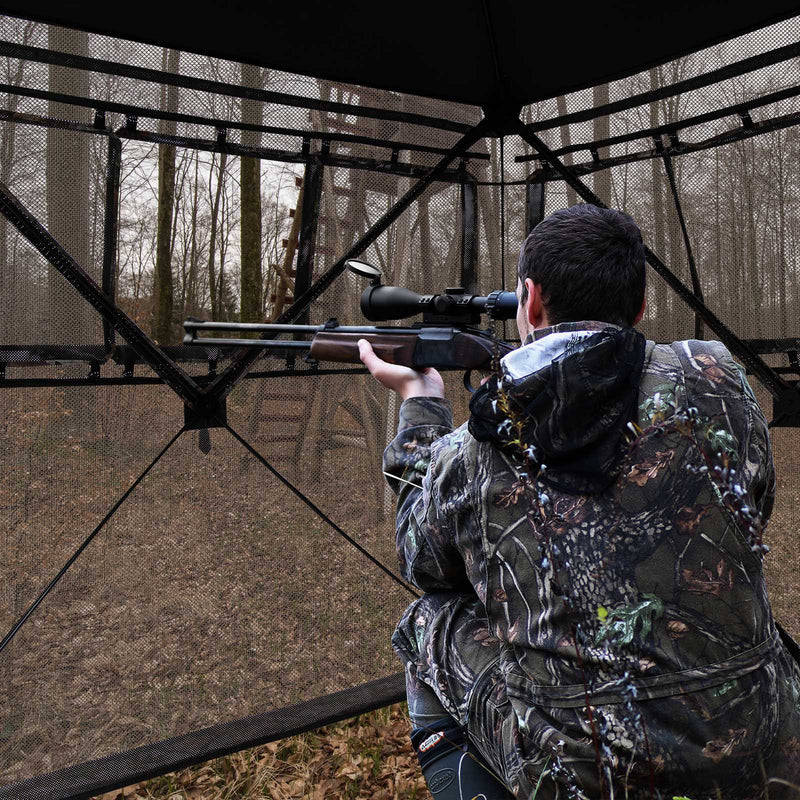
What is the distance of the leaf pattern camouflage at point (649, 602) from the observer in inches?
53.9

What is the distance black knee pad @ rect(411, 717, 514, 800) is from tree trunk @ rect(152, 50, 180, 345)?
2063 millimetres

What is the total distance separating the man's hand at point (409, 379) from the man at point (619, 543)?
656mm

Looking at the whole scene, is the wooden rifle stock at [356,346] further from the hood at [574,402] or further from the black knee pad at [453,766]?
the black knee pad at [453,766]

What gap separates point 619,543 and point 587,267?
1.90ft

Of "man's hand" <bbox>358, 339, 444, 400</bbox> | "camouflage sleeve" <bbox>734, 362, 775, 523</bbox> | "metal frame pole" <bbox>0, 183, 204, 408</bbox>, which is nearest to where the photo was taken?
"camouflage sleeve" <bbox>734, 362, 775, 523</bbox>

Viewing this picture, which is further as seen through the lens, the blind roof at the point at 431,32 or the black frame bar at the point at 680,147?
the black frame bar at the point at 680,147

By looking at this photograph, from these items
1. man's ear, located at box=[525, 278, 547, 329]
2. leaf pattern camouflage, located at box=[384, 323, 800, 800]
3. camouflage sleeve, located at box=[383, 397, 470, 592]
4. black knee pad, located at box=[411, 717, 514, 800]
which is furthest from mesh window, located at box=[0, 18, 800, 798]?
leaf pattern camouflage, located at box=[384, 323, 800, 800]

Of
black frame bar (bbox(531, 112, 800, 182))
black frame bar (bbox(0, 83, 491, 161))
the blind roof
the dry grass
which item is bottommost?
the dry grass

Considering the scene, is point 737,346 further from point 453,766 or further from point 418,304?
point 453,766

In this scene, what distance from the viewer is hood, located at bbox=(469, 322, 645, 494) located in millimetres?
1350

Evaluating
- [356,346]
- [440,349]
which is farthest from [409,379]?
[356,346]

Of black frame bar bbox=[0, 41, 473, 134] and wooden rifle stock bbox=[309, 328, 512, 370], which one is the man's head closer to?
wooden rifle stock bbox=[309, 328, 512, 370]

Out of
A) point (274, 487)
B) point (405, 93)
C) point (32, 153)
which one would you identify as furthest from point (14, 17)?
point (274, 487)

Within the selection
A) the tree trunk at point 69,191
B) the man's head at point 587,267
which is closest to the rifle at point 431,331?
the man's head at point 587,267
